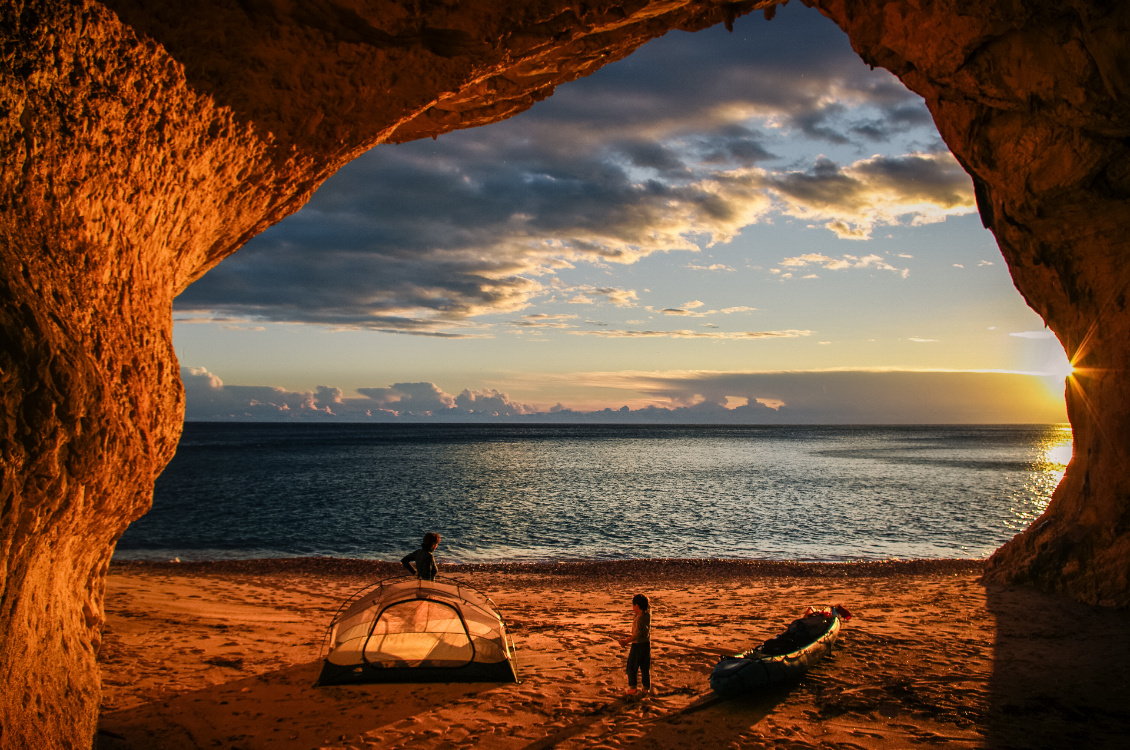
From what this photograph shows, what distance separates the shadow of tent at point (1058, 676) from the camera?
6.85 m

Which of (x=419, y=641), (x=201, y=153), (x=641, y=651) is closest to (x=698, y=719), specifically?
(x=641, y=651)

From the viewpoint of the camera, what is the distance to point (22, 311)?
4.24 metres

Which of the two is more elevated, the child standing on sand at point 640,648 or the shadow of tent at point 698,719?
the child standing on sand at point 640,648

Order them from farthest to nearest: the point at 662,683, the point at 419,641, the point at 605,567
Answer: the point at 605,567 < the point at 419,641 < the point at 662,683

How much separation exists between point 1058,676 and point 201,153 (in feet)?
43.8

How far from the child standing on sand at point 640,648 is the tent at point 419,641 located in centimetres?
185

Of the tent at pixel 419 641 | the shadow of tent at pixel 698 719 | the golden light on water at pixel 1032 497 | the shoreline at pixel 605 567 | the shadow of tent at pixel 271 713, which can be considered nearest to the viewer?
the shadow of tent at pixel 271 713

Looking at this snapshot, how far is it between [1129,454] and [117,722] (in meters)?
17.5

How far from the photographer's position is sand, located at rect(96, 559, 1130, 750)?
7070 millimetres

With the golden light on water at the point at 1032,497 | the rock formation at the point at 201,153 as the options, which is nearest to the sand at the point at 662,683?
the rock formation at the point at 201,153

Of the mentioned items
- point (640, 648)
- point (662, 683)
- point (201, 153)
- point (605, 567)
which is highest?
point (201, 153)

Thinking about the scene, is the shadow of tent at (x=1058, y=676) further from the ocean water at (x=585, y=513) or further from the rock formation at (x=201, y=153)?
the ocean water at (x=585, y=513)

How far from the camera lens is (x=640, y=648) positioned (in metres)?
8.34

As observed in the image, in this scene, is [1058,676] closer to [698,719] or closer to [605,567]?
[698,719]
